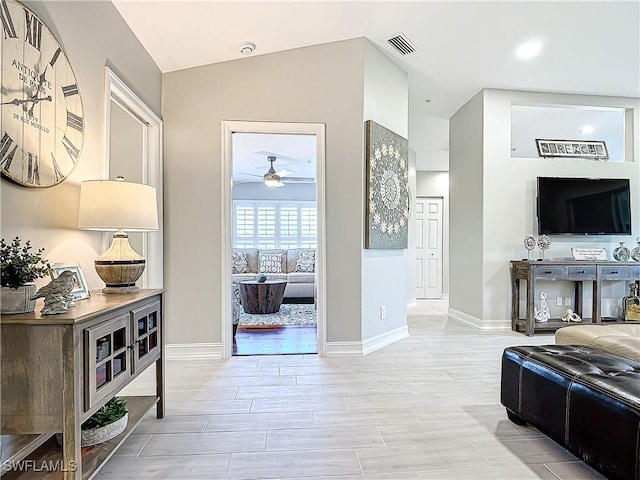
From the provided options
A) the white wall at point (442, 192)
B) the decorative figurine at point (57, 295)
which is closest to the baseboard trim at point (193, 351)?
the decorative figurine at point (57, 295)

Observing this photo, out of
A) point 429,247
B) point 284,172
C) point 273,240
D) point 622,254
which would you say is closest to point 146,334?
point 284,172

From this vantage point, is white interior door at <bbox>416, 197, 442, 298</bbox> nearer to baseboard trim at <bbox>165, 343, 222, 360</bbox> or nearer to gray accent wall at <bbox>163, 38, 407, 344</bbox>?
gray accent wall at <bbox>163, 38, 407, 344</bbox>

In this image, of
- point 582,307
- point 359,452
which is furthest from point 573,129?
point 359,452

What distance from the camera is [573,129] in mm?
6148

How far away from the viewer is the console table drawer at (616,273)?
15.2 ft

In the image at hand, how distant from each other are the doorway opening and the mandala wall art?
50 centimetres

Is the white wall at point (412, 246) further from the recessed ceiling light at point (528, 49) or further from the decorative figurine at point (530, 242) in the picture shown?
the recessed ceiling light at point (528, 49)

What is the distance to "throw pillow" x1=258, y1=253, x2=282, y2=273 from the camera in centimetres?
772

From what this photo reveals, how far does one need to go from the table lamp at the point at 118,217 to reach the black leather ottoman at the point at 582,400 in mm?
2292

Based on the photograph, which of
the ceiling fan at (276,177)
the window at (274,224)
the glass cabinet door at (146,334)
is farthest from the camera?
the window at (274,224)

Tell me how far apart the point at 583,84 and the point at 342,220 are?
11.8ft

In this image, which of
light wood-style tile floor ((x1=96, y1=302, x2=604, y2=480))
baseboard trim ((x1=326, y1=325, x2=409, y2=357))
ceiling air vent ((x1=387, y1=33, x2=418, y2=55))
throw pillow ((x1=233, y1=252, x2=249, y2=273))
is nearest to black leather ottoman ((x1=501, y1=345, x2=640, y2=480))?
light wood-style tile floor ((x1=96, y1=302, x2=604, y2=480))

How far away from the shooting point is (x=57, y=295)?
4.88 ft

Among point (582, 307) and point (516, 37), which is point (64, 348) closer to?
point (516, 37)
